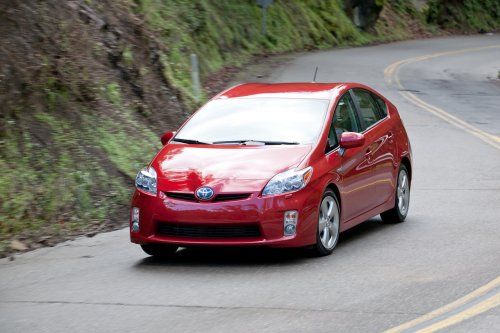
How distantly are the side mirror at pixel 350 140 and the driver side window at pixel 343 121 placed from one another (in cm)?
12

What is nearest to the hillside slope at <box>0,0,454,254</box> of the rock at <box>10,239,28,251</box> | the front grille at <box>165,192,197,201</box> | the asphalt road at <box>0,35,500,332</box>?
the rock at <box>10,239,28,251</box>

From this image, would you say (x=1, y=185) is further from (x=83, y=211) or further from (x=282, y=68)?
(x=282, y=68)

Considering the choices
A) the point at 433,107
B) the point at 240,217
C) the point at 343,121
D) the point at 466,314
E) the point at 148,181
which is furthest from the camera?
the point at 433,107

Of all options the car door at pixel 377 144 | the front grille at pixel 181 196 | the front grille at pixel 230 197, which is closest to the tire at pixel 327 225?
the front grille at pixel 230 197

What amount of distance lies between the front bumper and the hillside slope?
7.07ft

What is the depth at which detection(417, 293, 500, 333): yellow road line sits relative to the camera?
24.0 feet

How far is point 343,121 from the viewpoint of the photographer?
11.3 metres

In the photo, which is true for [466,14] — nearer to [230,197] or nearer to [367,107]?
[367,107]

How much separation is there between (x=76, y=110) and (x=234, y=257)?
5289 millimetres

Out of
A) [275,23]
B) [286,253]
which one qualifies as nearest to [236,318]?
[286,253]

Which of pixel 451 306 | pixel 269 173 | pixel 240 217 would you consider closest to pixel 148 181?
pixel 240 217

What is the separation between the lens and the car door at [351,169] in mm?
10742

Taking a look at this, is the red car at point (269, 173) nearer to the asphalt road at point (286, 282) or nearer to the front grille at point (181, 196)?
the front grille at point (181, 196)

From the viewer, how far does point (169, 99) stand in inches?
757
